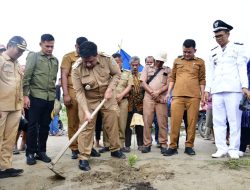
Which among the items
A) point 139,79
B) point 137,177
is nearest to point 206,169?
point 137,177

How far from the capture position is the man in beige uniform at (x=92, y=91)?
4363 mm

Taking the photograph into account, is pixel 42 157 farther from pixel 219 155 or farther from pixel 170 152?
pixel 219 155

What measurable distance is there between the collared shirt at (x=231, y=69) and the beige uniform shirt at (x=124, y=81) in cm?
150

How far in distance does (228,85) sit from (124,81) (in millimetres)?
1821

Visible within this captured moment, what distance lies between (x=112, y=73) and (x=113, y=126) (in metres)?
0.80

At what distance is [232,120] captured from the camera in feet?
16.2

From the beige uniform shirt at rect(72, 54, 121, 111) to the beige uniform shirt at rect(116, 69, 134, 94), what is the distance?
2.84ft

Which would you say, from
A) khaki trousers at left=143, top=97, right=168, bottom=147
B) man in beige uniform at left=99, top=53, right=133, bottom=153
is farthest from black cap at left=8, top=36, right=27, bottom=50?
khaki trousers at left=143, top=97, right=168, bottom=147

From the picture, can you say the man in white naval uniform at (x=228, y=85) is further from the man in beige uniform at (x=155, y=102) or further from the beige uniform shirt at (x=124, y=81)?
the beige uniform shirt at (x=124, y=81)

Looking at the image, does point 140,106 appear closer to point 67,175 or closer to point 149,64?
point 149,64

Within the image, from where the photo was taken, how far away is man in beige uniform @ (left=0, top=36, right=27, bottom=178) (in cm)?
408

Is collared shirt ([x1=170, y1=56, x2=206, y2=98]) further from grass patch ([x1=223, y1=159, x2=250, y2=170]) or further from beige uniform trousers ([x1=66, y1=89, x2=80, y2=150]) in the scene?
beige uniform trousers ([x1=66, y1=89, x2=80, y2=150])

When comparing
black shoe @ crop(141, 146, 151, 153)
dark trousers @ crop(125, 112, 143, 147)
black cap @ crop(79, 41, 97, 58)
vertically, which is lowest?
black shoe @ crop(141, 146, 151, 153)

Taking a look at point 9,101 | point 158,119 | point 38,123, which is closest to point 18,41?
point 9,101
